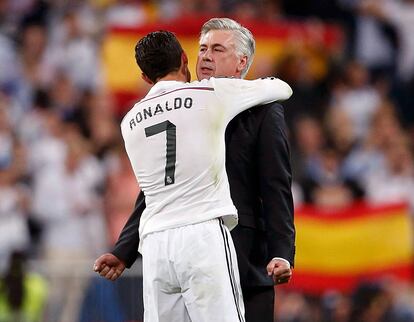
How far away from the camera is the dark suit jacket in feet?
17.6

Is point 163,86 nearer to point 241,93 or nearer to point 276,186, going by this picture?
point 241,93

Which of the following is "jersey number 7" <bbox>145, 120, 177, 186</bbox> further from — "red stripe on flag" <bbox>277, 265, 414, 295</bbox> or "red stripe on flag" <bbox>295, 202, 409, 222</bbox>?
"red stripe on flag" <bbox>295, 202, 409, 222</bbox>

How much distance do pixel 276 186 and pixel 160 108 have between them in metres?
0.58

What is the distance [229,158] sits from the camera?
18.1ft

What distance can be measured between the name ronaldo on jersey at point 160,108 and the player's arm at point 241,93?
5.4 inches

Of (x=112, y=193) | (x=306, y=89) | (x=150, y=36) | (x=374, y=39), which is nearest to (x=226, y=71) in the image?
(x=150, y=36)

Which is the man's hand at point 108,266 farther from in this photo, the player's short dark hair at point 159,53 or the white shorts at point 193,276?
the player's short dark hair at point 159,53

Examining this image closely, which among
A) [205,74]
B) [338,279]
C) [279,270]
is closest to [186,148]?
[205,74]

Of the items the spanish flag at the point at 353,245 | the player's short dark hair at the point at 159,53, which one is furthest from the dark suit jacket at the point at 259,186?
the spanish flag at the point at 353,245

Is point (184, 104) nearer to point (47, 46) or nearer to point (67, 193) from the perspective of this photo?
point (67, 193)

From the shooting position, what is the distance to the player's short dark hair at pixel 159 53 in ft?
17.8

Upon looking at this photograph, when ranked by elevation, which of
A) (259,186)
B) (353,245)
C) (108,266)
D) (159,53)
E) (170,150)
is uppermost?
(159,53)

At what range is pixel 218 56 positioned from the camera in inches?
222

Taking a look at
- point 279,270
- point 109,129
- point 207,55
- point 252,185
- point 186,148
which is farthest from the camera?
point 109,129
